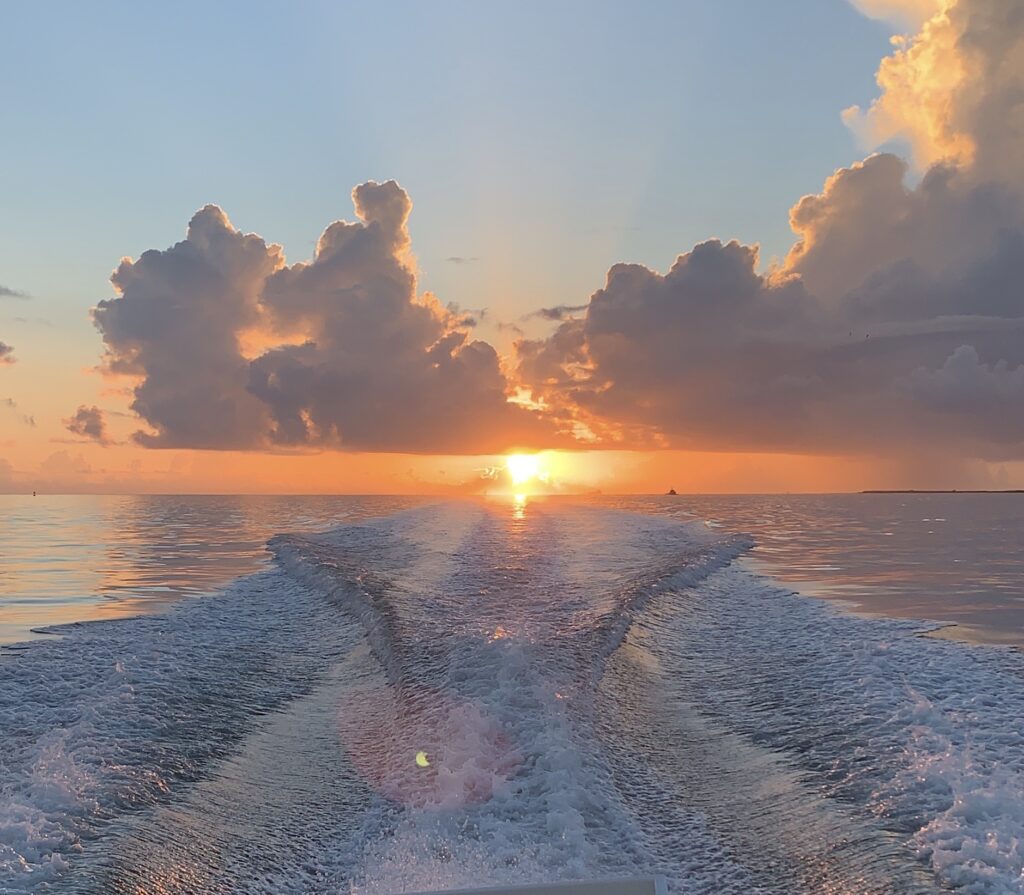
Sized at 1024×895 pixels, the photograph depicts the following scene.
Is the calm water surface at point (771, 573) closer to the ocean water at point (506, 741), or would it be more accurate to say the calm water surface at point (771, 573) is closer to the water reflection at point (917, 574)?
the water reflection at point (917, 574)

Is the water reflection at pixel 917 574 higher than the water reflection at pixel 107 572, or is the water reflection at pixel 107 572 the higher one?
the water reflection at pixel 917 574

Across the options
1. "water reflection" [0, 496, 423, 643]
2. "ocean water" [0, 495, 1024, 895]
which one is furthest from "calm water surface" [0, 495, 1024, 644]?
"ocean water" [0, 495, 1024, 895]

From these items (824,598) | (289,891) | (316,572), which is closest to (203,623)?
(316,572)

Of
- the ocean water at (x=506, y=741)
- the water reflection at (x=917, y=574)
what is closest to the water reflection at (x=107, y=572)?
the ocean water at (x=506, y=741)

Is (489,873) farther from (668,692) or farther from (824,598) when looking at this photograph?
(824,598)

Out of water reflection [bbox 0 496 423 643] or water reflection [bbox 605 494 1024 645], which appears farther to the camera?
water reflection [bbox 0 496 423 643]

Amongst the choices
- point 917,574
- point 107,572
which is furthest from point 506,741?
point 107,572

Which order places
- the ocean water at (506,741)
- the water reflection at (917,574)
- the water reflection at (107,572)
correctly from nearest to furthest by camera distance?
the ocean water at (506,741), the water reflection at (917,574), the water reflection at (107,572)

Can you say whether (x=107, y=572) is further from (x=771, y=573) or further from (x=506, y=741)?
(x=771, y=573)

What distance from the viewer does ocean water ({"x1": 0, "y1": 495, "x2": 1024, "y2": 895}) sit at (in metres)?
7.05

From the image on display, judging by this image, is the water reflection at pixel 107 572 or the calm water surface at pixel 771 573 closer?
the calm water surface at pixel 771 573

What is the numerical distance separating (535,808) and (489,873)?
138 cm

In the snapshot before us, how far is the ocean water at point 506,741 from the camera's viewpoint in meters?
7.05

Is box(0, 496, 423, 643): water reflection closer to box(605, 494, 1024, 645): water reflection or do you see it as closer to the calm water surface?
the calm water surface
